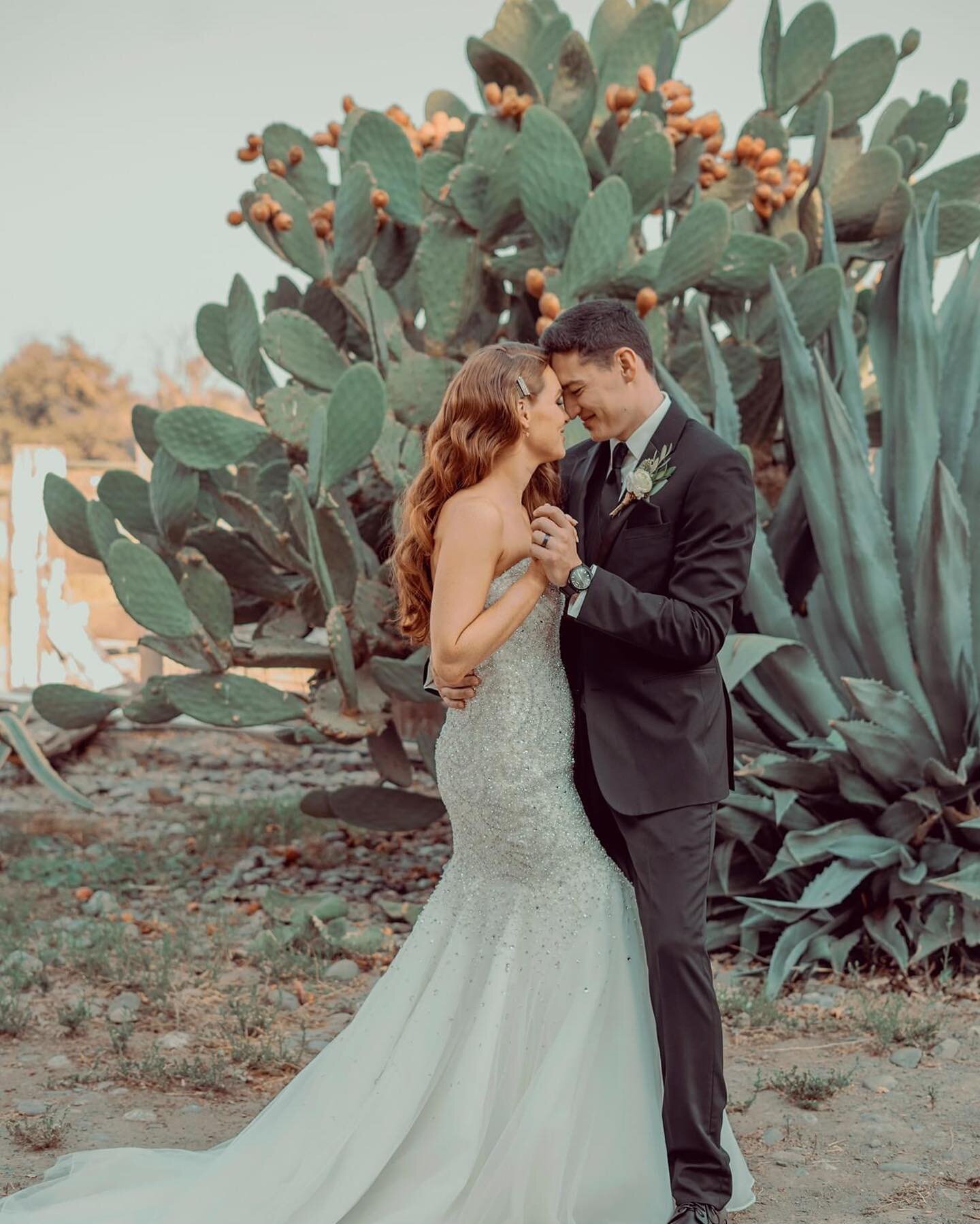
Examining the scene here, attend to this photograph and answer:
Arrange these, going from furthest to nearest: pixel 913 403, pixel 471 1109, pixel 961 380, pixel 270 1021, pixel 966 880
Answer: pixel 961 380
pixel 913 403
pixel 966 880
pixel 270 1021
pixel 471 1109

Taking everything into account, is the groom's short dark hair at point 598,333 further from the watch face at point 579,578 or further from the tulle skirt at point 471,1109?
the tulle skirt at point 471,1109

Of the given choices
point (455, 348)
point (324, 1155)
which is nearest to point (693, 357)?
point (455, 348)

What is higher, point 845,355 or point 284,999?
point 845,355

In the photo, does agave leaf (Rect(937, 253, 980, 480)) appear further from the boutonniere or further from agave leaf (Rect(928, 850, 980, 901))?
the boutonniere

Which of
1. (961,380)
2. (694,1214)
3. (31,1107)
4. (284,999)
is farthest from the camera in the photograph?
(961,380)

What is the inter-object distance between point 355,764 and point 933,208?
14.9 ft

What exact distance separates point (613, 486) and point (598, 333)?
0.34 meters

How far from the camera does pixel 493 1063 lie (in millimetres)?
2670

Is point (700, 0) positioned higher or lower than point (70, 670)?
higher

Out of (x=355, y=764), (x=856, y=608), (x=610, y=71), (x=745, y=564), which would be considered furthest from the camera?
(x=355, y=764)

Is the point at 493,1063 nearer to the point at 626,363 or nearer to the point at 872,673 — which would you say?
the point at 626,363

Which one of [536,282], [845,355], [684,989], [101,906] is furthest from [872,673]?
[101,906]

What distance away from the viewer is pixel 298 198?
→ 226 inches

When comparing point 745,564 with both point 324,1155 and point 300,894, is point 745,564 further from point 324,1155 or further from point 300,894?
point 300,894
